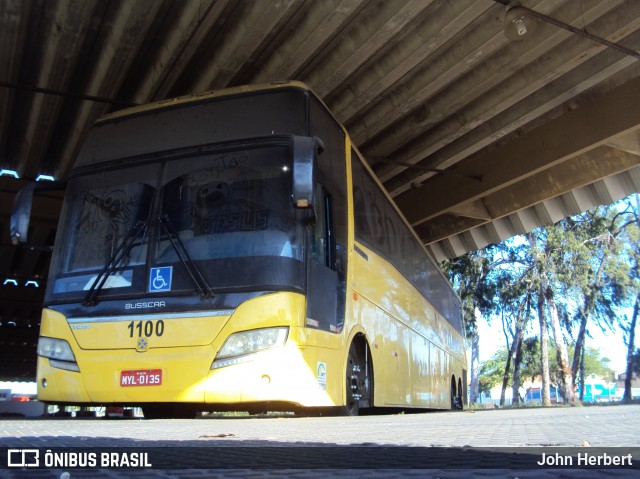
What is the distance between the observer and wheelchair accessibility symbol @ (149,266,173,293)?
19.3 feet

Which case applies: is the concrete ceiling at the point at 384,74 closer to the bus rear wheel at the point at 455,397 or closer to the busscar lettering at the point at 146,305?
the busscar lettering at the point at 146,305

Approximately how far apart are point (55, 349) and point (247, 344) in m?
2.09

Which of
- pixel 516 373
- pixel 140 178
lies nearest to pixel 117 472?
pixel 140 178

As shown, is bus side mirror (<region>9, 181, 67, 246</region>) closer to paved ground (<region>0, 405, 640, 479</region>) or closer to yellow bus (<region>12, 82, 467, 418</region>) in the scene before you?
yellow bus (<region>12, 82, 467, 418</region>)

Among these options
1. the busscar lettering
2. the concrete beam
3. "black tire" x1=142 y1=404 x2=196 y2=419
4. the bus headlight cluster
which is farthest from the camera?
the concrete beam

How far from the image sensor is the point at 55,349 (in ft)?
20.1

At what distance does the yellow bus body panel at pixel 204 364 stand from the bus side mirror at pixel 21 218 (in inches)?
41.2

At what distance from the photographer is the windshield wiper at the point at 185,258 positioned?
5730mm

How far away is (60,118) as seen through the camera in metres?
10.9

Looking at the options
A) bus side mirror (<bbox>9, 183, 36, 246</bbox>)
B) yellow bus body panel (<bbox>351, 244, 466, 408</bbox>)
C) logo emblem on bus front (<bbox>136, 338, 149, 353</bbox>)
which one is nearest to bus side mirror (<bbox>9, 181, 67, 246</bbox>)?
bus side mirror (<bbox>9, 183, 36, 246</bbox>)

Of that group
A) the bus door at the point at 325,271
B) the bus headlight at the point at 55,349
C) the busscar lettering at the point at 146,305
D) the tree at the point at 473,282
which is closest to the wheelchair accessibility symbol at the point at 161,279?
the busscar lettering at the point at 146,305

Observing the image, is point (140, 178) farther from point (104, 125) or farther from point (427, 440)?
point (427, 440)

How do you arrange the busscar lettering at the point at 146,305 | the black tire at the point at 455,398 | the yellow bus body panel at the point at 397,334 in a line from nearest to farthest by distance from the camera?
the busscar lettering at the point at 146,305 < the yellow bus body panel at the point at 397,334 < the black tire at the point at 455,398

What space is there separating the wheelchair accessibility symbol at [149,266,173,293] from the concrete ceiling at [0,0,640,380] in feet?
12.9
